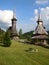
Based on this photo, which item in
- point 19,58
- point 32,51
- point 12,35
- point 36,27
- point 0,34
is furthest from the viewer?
point 12,35

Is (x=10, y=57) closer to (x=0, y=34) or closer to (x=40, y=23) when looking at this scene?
(x=0, y=34)

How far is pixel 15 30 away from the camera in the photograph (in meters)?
99.9

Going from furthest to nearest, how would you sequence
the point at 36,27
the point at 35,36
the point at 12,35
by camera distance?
the point at 12,35 → the point at 36,27 → the point at 35,36

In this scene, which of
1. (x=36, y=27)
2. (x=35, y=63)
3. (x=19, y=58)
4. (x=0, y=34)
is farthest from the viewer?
(x=36, y=27)

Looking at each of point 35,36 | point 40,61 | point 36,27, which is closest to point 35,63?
point 40,61

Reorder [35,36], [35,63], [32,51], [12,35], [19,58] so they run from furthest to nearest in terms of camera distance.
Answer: [12,35] → [35,36] → [32,51] → [19,58] → [35,63]

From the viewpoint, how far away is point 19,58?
38625mm

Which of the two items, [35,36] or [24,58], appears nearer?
[24,58]

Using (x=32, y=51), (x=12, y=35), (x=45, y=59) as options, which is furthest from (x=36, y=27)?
(x=45, y=59)

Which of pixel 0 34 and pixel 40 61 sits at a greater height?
pixel 0 34

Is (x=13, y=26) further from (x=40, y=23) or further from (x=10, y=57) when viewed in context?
(x=10, y=57)

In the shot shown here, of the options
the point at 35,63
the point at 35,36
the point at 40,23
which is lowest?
the point at 35,63

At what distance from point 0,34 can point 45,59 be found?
3658 centimetres

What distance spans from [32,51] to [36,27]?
133ft
